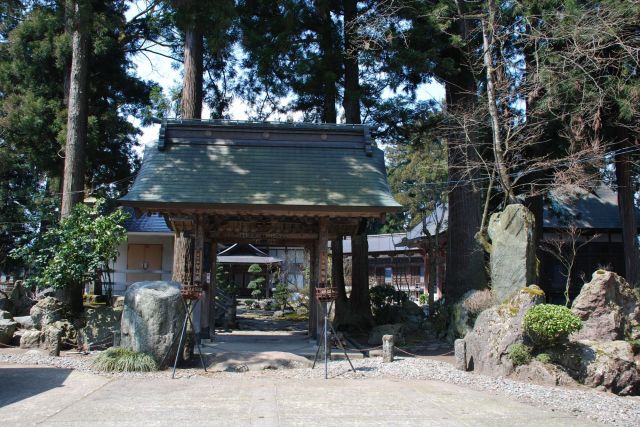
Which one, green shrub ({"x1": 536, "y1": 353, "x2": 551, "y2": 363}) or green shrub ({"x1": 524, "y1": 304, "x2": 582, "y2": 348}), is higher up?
green shrub ({"x1": 524, "y1": 304, "x2": 582, "y2": 348})

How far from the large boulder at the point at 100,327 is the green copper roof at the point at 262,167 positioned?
299cm

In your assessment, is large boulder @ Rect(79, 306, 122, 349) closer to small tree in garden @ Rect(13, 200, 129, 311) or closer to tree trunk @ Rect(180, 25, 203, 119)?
small tree in garden @ Rect(13, 200, 129, 311)

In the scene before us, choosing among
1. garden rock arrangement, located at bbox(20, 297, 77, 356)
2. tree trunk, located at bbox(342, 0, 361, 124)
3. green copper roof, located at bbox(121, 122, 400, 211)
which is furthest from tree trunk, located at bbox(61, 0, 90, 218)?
tree trunk, located at bbox(342, 0, 361, 124)

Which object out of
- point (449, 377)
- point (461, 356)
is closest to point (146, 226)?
point (461, 356)

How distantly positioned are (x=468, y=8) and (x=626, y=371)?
34.5 feet

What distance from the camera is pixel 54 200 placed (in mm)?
16750

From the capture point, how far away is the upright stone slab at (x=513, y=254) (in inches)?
440

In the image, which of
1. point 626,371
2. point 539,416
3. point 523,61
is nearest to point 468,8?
point 523,61

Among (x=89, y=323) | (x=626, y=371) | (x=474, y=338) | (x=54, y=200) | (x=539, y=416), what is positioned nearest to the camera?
(x=539, y=416)

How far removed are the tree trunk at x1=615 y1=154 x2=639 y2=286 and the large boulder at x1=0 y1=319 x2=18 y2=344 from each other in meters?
17.7

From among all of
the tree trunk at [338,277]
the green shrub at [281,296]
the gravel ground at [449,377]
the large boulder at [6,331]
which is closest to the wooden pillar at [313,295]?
the gravel ground at [449,377]

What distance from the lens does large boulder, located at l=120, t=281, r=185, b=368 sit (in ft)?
33.1

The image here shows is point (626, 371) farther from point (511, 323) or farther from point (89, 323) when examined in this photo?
point (89, 323)

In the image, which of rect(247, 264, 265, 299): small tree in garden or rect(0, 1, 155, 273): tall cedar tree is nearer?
rect(0, 1, 155, 273): tall cedar tree
